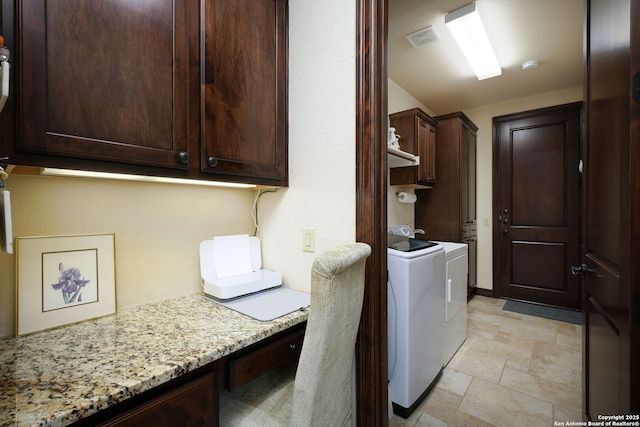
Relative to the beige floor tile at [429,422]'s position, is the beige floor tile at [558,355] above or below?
above

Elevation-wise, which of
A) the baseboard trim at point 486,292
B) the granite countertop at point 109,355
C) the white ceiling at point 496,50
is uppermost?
the white ceiling at point 496,50

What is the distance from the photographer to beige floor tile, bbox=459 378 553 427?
1608 millimetres

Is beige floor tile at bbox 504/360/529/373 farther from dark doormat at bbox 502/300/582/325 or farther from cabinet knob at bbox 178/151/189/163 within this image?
cabinet knob at bbox 178/151/189/163

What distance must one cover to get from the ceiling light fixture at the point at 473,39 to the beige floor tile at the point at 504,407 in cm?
271

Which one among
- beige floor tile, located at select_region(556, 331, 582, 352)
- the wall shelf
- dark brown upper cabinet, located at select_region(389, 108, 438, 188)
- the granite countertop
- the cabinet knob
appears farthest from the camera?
dark brown upper cabinet, located at select_region(389, 108, 438, 188)

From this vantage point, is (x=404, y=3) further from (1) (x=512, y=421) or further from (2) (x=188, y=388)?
(1) (x=512, y=421)

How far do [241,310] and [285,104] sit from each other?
38.5 inches

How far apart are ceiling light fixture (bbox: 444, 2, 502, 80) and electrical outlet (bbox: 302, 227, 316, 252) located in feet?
6.70

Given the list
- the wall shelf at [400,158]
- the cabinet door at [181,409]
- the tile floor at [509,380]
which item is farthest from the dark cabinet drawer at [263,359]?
the wall shelf at [400,158]

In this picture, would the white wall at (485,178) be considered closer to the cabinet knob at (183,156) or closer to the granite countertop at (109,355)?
the granite countertop at (109,355)

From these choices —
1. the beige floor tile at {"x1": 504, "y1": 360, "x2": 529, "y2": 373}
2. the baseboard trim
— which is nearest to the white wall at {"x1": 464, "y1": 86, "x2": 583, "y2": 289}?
the baseboard trim

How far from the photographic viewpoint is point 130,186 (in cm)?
113

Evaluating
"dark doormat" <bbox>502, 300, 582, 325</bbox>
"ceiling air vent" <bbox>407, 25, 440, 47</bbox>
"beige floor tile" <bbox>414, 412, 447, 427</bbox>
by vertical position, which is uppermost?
"ceiling air vent" <bbox>407, 25, 440, 47</bbox>

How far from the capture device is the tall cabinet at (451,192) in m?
3.33
